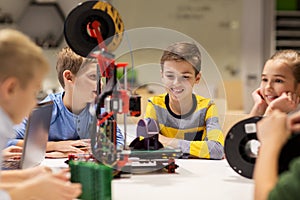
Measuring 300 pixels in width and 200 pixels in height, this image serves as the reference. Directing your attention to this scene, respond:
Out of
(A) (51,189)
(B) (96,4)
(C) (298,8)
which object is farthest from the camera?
(C) (298,8)

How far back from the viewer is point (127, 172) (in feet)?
4.10

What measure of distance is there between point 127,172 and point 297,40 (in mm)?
3764

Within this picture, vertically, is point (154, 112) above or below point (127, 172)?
above

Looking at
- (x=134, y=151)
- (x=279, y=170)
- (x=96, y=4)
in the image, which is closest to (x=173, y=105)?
(x=134, y=151)

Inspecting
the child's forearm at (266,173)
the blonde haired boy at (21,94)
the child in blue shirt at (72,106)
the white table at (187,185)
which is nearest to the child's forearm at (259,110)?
the white table at (187,185)

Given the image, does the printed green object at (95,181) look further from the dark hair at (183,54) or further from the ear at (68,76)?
the ear at (68,76)

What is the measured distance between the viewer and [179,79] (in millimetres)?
1394

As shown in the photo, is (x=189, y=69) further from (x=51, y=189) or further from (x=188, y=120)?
(x=51, y=189)

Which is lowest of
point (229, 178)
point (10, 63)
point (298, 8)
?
point (229, 178)

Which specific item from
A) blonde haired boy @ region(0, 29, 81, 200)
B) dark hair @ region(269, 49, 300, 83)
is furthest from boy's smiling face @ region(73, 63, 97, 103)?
Answer: dark hair @ region(269, 49, 300, 83)

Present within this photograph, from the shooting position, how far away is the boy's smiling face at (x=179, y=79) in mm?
1371

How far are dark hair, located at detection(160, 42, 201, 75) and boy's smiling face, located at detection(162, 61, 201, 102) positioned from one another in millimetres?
11

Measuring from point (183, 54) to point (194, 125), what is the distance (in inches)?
9.5

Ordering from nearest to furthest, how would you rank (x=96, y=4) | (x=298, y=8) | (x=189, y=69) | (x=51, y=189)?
1. (x=51, y=189)
2. (x=96, y=4)
3. (x=189, y=69)
4. (x=298, y=8)
